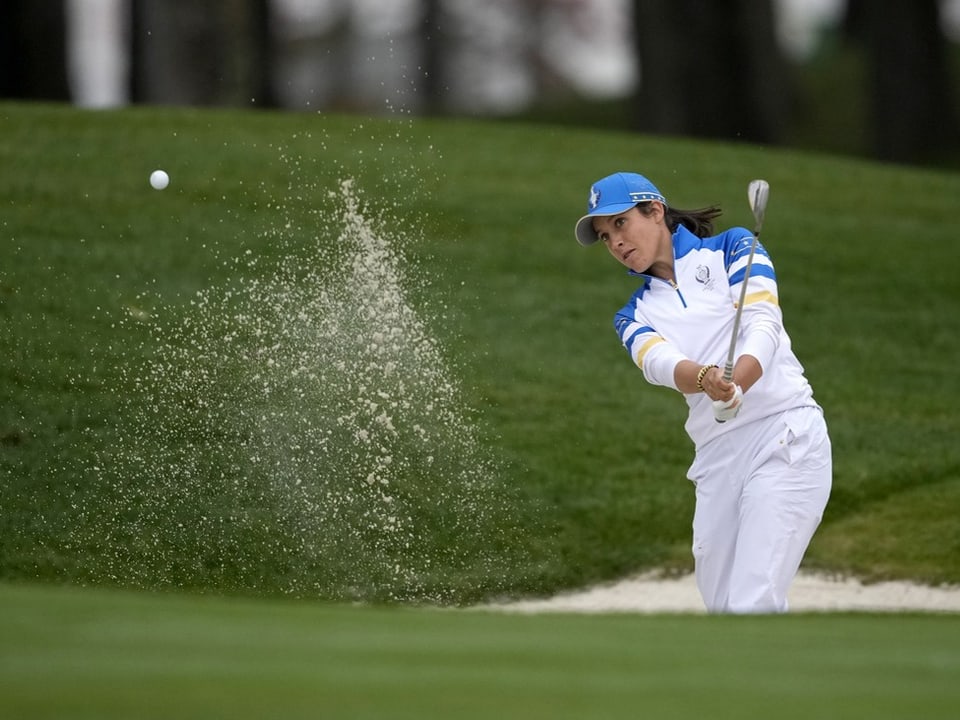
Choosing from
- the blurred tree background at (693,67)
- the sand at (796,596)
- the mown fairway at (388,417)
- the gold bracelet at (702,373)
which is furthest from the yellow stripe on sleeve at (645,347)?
the blurred tree background at (693,67)

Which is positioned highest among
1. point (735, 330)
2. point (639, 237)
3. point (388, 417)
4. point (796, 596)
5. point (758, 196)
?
point (758, 196)

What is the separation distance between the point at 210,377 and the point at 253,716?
7.27 metres

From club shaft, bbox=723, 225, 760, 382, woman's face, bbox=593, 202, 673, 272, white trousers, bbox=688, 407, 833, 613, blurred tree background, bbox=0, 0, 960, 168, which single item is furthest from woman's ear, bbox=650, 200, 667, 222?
blurred tree background, bbox=0, 0, 960, 168

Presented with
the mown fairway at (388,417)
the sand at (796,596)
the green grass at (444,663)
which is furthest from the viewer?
the sand at (796,596)

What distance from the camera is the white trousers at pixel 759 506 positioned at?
215 inches

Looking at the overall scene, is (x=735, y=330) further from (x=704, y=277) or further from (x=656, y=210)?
(x=656, y=210)

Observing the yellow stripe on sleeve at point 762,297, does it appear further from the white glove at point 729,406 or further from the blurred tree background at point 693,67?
the blurred tree background at point 693,67

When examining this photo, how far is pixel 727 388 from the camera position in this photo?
528 centimetres

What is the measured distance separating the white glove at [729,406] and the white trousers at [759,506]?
0.83 feet

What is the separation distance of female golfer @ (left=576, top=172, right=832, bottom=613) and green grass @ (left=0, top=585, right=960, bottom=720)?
966 mm

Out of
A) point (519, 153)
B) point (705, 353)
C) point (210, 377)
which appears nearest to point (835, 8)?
point (519, 153)

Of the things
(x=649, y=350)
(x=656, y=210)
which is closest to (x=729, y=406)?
(x=649, y=350)

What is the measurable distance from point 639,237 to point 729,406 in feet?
2.66

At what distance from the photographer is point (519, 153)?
15141mm
